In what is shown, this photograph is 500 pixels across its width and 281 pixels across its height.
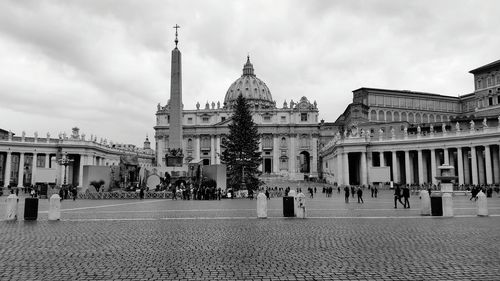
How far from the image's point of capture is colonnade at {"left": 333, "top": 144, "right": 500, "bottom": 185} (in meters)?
58.7

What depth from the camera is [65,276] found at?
7.35m

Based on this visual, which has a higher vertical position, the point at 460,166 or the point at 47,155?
the point at 47,155

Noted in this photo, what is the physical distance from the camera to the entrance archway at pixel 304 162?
11981cm

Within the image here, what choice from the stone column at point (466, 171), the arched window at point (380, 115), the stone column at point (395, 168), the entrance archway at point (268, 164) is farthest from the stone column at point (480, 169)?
the entrance archway at point (268, 164)

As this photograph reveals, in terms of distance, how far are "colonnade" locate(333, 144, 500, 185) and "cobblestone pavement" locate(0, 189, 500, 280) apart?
42.6 m

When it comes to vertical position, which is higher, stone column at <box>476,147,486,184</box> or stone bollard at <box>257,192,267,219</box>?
stone column at <box>476,147,486,184</box>

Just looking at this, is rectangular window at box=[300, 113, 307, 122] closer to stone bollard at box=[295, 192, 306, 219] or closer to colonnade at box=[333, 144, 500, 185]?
colonnade at box=[333, 144, 500, 185]

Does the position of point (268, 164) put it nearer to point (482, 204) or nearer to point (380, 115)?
point (380, 115)

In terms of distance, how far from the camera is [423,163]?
6731cm

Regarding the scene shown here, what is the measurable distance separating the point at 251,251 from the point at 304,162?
389 ft

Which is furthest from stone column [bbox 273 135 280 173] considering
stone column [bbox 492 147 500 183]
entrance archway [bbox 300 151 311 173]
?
stone column [bbox 492 147 500 183]

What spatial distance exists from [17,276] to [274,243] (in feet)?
18.8

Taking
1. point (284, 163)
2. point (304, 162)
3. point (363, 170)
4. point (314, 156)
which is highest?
point (314, 156)

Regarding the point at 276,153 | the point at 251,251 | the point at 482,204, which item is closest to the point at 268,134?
the point at 276,153
